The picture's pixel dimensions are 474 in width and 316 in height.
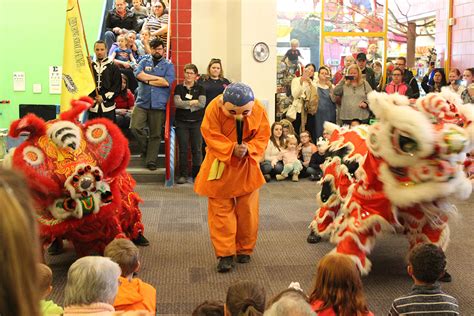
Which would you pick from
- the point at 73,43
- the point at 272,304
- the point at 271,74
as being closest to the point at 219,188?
the point at 272,304

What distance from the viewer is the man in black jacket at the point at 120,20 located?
Answer: 9828 millimetres

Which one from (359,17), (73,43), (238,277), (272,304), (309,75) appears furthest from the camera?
(359,17)

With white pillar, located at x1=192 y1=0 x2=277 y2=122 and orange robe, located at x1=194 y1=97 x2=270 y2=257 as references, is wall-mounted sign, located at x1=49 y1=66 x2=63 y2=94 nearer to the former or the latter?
white pillar, located at x1=192 y1=0 x2=277 y2=122

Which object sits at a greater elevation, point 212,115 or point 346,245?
point 212,115

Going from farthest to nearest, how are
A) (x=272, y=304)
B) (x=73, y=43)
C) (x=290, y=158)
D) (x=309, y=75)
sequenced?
(x=309, y=75)
(x=290, y=158)
(x=73, y=43)
(x=272, y=304)

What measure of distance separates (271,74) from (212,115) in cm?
445

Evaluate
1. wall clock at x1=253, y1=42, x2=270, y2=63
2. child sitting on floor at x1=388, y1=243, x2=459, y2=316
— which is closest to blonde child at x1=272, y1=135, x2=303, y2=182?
wall clock at x1=253, y1=42, x2=270, y2=63

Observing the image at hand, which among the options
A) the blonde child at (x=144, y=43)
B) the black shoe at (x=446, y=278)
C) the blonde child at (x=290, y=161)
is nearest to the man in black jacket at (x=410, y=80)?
the blonde child at (x=290, y=161)

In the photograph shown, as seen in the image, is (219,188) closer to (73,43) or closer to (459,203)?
(73,43)

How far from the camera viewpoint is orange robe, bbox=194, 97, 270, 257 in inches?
180

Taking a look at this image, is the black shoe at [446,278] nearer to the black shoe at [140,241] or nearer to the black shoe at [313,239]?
the black shoe at [313,239]

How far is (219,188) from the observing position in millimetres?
4570

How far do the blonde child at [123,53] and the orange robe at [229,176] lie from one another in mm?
4780

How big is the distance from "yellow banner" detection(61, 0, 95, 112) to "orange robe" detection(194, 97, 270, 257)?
8.76ft
